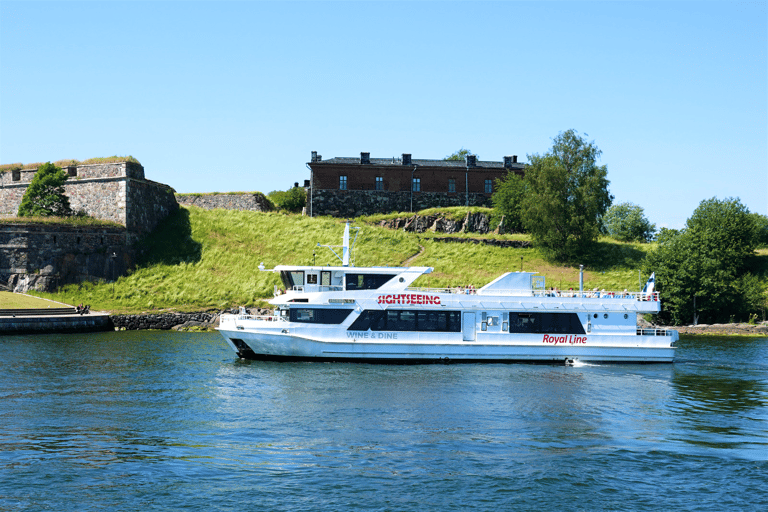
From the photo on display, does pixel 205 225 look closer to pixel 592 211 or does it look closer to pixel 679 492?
pixel 592 211

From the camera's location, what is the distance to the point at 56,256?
63438 mm

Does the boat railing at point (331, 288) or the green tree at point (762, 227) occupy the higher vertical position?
the green tree at point (762, 227)

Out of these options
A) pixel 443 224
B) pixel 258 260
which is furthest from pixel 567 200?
pixel 258 260

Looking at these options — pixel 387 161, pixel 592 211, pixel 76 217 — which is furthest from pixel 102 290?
pixel 592 211

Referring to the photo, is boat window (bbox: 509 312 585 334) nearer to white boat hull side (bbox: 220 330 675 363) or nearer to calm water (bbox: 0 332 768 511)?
white boat hull side (bbox: 220 330 675 363)

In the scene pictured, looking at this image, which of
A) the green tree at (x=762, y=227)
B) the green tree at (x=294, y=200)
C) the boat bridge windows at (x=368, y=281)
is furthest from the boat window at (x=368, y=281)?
the green tree at (x=294, y=200)

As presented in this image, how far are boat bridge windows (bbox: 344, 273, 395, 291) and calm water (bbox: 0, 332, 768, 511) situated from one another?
4.34 meters

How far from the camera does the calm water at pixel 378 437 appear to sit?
1553 cm

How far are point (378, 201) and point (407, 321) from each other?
5370 cm

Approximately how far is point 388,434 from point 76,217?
59.6 metres

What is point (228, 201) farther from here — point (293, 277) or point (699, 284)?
point (699, 284)

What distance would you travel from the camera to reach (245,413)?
Result: 2291 cm

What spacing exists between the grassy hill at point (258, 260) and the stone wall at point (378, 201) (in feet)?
25.3

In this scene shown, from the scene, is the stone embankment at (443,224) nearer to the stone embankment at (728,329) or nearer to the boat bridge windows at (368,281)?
the stone embankment at (728,329)
